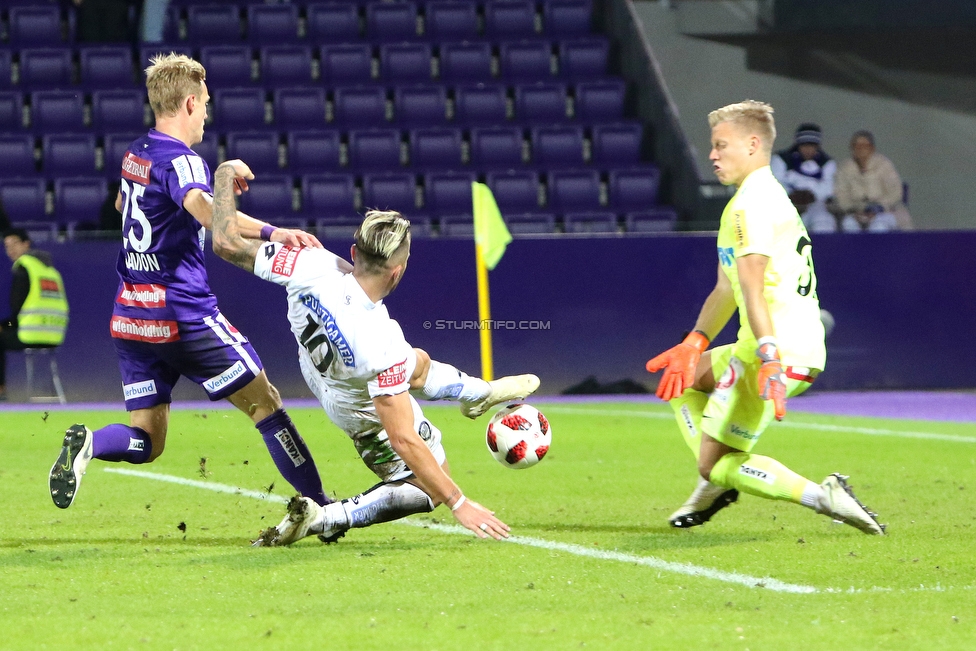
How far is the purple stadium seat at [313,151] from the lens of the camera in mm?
18594

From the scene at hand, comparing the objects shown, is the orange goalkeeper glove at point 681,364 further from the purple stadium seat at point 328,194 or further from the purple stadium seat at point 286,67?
the purple stadium seat at point 286,67

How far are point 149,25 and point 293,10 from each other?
2.05 meters

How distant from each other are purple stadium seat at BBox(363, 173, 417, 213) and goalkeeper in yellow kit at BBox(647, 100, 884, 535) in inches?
452

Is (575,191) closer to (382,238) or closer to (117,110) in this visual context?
(117,110)

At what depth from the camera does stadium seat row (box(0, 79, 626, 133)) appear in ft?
62.5

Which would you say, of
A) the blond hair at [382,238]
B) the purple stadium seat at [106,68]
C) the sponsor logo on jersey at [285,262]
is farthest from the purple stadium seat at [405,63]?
the blond hair at [382,238]

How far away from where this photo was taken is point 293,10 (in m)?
20.5

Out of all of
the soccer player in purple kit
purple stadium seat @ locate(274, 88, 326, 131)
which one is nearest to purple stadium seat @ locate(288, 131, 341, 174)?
purple stadium seat @ locate(274, 88, 326, 131)

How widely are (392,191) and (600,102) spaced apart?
3.53 m

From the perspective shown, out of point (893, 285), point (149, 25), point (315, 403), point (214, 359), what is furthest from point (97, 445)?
point (149, 25)

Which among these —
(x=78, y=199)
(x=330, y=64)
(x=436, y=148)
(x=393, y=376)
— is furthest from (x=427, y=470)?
(x=330, y=64)

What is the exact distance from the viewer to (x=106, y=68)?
1962cm

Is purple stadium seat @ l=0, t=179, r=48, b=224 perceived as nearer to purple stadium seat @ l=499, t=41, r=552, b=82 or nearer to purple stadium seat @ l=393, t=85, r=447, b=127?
purple stadium seat @ l=393, t=85, r=447, b=127

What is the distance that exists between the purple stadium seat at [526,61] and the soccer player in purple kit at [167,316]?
1401 cm
